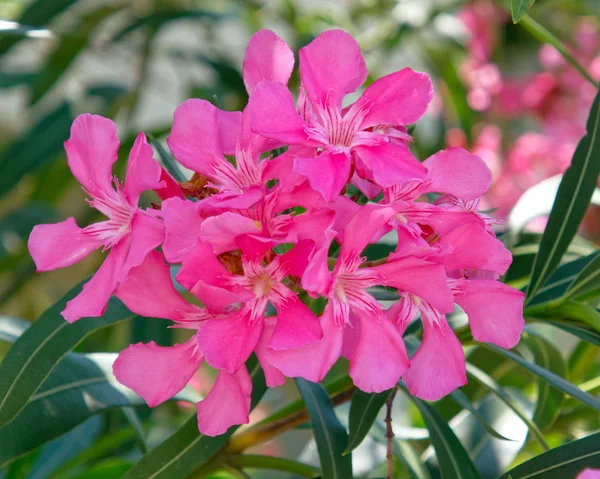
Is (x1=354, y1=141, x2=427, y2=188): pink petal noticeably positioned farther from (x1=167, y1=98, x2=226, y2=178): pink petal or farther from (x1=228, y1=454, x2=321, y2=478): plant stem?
(x1=228, y1=454, x2=321, y2=478): plant stem

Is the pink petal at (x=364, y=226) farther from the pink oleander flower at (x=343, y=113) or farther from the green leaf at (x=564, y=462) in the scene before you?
the green leaf at (x=564, y=462)

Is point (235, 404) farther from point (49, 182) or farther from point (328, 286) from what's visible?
point (49, 182)

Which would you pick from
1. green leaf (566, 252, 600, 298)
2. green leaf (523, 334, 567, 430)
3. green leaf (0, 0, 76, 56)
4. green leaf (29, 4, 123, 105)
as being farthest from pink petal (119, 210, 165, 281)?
green leaf (29, 4, 123, 105)

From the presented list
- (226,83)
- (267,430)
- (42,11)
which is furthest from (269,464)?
(226,83)

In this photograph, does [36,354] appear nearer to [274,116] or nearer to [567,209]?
[274,116]

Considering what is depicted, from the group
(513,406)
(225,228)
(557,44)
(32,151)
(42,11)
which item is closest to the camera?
(225,228)

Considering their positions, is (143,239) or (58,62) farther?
(58,62)

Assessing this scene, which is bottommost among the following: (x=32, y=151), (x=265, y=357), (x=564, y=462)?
(x=32, y=151)
